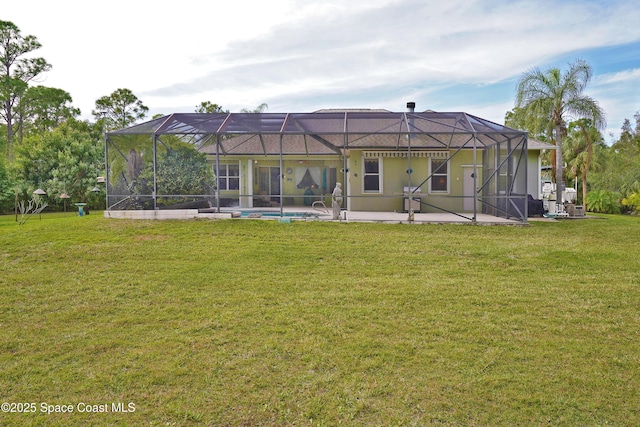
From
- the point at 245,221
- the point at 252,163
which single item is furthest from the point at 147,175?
the point at 252,163

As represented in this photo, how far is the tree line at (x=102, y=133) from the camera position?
16156 millimetres

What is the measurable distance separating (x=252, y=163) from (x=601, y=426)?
52.5ft

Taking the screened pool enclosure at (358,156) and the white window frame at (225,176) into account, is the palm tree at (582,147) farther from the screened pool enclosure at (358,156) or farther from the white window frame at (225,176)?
the white window frame at (225,176)

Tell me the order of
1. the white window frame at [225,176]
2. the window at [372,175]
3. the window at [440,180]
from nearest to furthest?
the window at [372,175]
the window at [440,180]
the white window frame at [225,176]

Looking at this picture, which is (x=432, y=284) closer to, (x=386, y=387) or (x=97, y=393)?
(x=386, y=387)

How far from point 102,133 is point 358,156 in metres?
17.4

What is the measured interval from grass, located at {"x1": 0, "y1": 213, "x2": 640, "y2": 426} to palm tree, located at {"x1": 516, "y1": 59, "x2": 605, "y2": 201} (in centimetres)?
897

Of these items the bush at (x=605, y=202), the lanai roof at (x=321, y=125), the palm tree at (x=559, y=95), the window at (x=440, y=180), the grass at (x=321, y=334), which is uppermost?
the palm tree at (x=559, y=95)

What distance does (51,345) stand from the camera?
4262mm

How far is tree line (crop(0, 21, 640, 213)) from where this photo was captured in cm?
1616

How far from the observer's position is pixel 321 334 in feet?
14.9

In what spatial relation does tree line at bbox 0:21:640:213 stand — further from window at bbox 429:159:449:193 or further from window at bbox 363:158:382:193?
window at bbox 363:158:382:193

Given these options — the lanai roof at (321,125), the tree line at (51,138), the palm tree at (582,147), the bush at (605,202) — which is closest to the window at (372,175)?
the lanai roof at (321,125)

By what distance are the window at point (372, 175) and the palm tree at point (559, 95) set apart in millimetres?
6242
